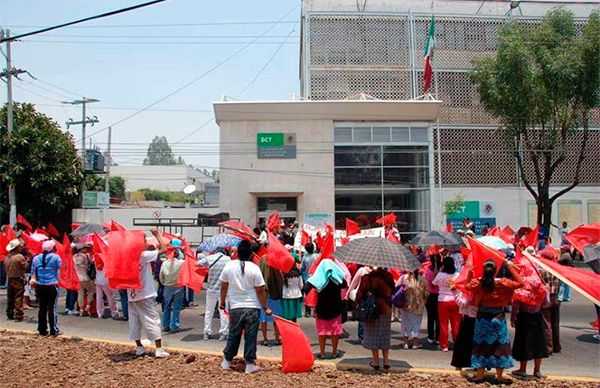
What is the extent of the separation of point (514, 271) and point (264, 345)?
4.49 m

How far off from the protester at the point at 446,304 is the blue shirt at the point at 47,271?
6725mm

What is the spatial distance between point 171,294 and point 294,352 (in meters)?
4.24

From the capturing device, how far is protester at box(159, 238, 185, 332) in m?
11.2

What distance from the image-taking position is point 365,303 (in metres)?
8.10

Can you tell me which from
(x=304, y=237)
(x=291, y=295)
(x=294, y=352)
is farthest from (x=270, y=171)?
(x=294, y=352)

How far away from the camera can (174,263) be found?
11312mm

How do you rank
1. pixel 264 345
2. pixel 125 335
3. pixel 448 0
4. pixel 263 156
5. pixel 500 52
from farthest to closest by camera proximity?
Result: 1. pixel 448 0
2. pixel 263 156
3. pixel 500 52
4. pixel 125 335
5. pixel 264 345

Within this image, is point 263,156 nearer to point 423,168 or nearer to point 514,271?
point 423,168

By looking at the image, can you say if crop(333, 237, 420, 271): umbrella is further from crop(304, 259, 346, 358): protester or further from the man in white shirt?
the man in white shirt

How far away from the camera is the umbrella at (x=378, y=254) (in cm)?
775

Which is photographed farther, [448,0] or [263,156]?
[448,0]

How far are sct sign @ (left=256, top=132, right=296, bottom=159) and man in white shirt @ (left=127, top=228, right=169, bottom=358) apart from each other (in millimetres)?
22511

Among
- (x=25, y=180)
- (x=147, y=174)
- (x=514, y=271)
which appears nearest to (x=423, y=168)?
(x=25, y=180)

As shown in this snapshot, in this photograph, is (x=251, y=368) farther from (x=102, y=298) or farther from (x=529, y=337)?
(x=102, y=298)
